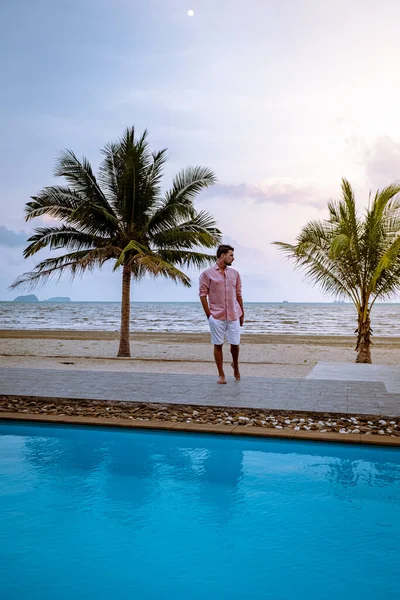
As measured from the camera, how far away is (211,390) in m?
7.86

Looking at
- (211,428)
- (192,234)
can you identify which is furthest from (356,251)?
(211,428)

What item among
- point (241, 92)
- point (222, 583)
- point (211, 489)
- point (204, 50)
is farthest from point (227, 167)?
point (222, 583)

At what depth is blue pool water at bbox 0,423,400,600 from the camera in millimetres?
3285

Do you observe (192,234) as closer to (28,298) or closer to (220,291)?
(220,291)

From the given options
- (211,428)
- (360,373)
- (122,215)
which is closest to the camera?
(211,428)

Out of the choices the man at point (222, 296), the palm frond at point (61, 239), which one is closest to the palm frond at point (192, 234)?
the palm frond at point (61, 239)

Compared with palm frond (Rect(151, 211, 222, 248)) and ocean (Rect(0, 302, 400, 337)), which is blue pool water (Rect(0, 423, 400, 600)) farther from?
ocean (Rect(0, 302, 400, 337))

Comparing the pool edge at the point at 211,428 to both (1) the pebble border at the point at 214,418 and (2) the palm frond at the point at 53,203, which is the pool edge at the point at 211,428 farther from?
(2) the palm frond at the point at 53,203

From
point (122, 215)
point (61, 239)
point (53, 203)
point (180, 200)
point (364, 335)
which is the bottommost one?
point (364, 335)

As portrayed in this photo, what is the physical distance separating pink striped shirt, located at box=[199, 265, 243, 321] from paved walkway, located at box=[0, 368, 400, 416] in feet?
3.72

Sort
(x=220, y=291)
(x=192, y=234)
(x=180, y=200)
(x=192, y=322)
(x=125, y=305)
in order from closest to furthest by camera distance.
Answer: (x=220, y=291) < (x=192, y=234) < (x=180, y=200) < (x=125, y=305) < (x=192, y=322)

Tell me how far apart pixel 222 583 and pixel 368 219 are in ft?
36.7

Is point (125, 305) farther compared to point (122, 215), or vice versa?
point (125, 305)

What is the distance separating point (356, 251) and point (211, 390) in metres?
6.84
